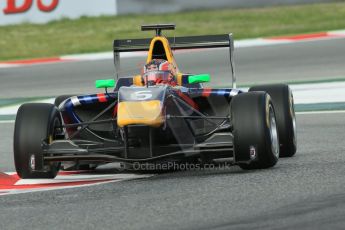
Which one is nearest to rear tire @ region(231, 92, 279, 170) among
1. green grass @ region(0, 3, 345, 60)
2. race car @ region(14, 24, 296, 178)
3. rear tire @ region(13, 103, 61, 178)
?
race car @ region(14, 24, 296, 178)

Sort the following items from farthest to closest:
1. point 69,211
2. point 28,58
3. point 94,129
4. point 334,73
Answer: point 28,58 → point 334,73 → point 94,129 → point 69,211

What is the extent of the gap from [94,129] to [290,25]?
1393 cm

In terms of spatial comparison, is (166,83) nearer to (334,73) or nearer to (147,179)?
(147,179)

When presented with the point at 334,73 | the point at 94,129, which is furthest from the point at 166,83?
the point at 334,73

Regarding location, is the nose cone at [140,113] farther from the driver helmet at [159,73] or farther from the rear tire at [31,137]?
the driver helmet at [159,73]

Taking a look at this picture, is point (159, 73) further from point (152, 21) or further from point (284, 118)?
point (152, 21)

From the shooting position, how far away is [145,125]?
346 inches

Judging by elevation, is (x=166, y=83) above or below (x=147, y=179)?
above

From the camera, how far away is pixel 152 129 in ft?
29.7

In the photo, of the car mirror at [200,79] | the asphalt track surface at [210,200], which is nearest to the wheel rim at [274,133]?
the asphalt track surface at [210,200]

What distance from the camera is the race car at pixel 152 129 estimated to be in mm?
8867

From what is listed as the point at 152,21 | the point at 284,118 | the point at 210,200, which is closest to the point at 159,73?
the point at 284,118

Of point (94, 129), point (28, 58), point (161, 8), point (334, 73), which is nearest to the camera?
point (94, 129)

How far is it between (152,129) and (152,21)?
15.2 m
